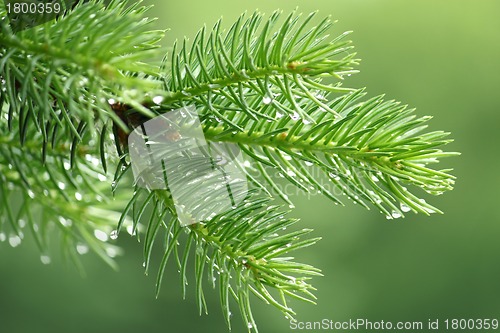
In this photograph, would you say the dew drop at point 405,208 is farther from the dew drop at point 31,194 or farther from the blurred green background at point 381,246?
the blurred green background at point 381,246

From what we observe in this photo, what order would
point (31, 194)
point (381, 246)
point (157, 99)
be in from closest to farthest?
point (157, 99) < point (31, 194) < point (381, 246)

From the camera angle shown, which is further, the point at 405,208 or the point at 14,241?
the point at 14,241

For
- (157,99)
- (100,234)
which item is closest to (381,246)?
(100,234)

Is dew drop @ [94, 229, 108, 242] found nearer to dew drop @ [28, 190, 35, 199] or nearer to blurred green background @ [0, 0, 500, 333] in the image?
dew drop @ [28, 190, 35, 199]

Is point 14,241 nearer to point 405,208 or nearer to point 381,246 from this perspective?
point 405,208

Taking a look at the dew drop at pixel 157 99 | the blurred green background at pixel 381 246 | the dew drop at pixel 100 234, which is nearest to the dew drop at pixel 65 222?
the dew drop at pixel 100 234

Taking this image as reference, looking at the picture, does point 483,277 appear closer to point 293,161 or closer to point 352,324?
point 352,324

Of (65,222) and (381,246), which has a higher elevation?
(65,222)

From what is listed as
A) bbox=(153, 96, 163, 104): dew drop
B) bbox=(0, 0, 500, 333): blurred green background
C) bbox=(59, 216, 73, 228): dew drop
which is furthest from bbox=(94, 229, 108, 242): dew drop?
bbox=(0, 0, 500, 333): blurred green background
